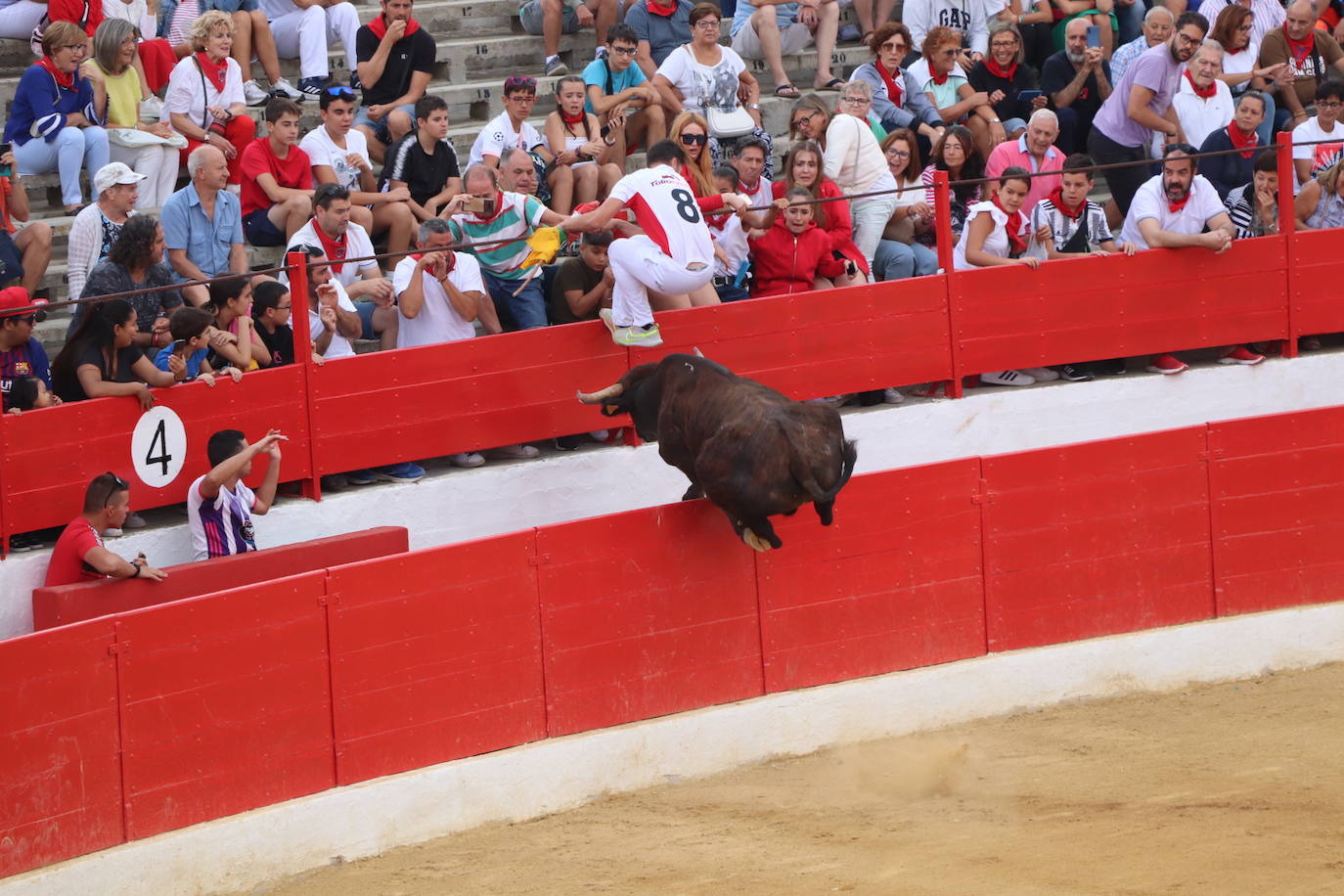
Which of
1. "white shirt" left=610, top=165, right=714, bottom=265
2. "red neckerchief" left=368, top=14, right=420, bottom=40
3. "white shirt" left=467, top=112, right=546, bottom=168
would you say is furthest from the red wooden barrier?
"red neckerchief" left=368, top=14, right=420, bottom=40

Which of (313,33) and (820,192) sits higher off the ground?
(313,33)

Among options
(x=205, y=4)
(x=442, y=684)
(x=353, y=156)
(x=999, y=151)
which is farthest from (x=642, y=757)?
(x=205, y=4)

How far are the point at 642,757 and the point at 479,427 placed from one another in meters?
2.10

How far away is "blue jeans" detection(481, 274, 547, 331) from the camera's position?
1011 centimetres

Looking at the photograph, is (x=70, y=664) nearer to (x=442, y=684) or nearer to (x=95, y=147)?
(x=442, y=684)

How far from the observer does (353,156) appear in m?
10.8

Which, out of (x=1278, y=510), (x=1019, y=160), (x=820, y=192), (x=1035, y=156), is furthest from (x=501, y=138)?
(x=1278, y=510)

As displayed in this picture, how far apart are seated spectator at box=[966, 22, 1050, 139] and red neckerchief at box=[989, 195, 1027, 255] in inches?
64.5

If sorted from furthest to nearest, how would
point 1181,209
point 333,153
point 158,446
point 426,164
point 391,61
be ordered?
point 391,61 < point 1181,209 < point 426,164 < point 333,153 < point 158,446

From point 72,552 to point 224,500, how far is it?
2.64 ft

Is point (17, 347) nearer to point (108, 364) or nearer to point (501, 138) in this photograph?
point (108, 364)

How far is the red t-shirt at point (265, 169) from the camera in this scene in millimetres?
10398

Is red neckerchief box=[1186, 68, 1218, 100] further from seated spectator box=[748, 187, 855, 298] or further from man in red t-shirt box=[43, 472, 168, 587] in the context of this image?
man in red t-shirt box=[43, 472, 168, 587]

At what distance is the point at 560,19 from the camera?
13.0 meters
